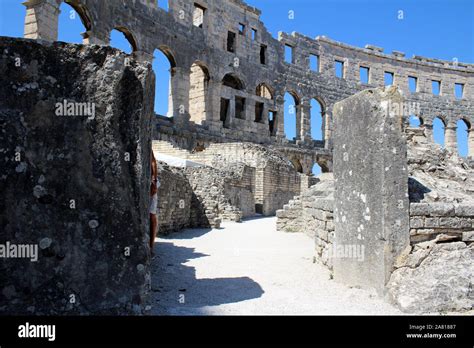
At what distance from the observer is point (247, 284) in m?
5.04

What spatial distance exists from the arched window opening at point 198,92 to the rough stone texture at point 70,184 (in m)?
Answer: 21.2

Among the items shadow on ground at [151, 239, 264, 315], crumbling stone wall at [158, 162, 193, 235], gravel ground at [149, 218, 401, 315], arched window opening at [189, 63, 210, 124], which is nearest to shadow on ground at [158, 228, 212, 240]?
crumbling stone wall at [158, 162, 193, 235]

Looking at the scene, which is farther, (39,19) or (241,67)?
(241,67)

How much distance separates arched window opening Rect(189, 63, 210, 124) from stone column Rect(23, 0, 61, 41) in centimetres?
1051

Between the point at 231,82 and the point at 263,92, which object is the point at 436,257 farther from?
the point at 263,92

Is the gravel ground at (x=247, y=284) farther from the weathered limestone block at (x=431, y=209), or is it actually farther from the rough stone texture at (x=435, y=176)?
the rough stone texture at (x=435, y=176)

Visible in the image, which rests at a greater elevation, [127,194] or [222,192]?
[127,194]

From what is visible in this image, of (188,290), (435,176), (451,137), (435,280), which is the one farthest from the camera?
(451,137)

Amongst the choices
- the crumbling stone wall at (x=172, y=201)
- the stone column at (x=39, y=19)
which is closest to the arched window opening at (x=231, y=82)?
the stone column at (x=39, y=19)

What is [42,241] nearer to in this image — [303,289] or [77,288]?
[77,288]

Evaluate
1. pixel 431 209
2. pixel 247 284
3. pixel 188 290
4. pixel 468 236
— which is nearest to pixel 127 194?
pixel 188 290

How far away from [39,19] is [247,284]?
13885mm

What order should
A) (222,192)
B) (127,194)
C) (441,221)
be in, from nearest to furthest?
(127,194)
(441,221)
(222,192)
